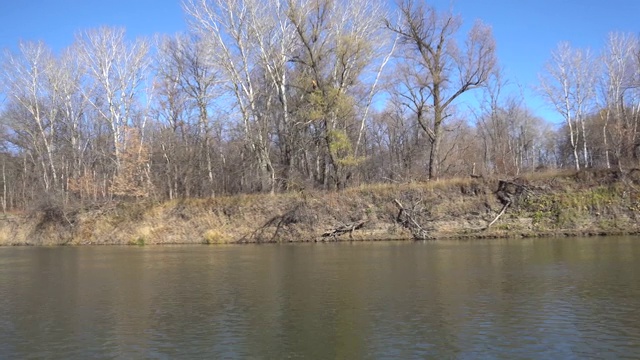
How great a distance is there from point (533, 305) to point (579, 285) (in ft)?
10.3

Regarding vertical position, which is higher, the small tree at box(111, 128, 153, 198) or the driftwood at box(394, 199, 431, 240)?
the small tree at box(111, 128, 153, 198)

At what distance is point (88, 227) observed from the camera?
4244 cm

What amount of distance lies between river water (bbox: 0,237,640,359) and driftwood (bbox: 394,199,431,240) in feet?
33.3

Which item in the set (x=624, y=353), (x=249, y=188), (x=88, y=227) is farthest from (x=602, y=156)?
(x=624, y=353)

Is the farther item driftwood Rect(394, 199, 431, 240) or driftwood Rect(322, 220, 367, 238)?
driftwood Rect(322, 220, 367, 238)

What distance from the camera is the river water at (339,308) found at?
9.38 m

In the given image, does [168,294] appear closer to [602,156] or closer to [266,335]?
[266,335]

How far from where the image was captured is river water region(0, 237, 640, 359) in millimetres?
9383

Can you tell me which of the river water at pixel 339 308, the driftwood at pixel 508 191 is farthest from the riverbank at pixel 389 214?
the river water at pixel 339 308

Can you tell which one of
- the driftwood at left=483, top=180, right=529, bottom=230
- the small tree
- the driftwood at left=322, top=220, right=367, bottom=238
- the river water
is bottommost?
the river water

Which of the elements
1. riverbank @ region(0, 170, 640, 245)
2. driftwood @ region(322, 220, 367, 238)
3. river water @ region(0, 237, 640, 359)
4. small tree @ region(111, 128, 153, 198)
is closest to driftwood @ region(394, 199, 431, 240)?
riverbank @ region(0, 170, 640, 245)

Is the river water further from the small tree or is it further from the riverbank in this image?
the small tree

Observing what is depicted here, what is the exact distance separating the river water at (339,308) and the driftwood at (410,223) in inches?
→ 400

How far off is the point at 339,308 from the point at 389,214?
75.8 feet
